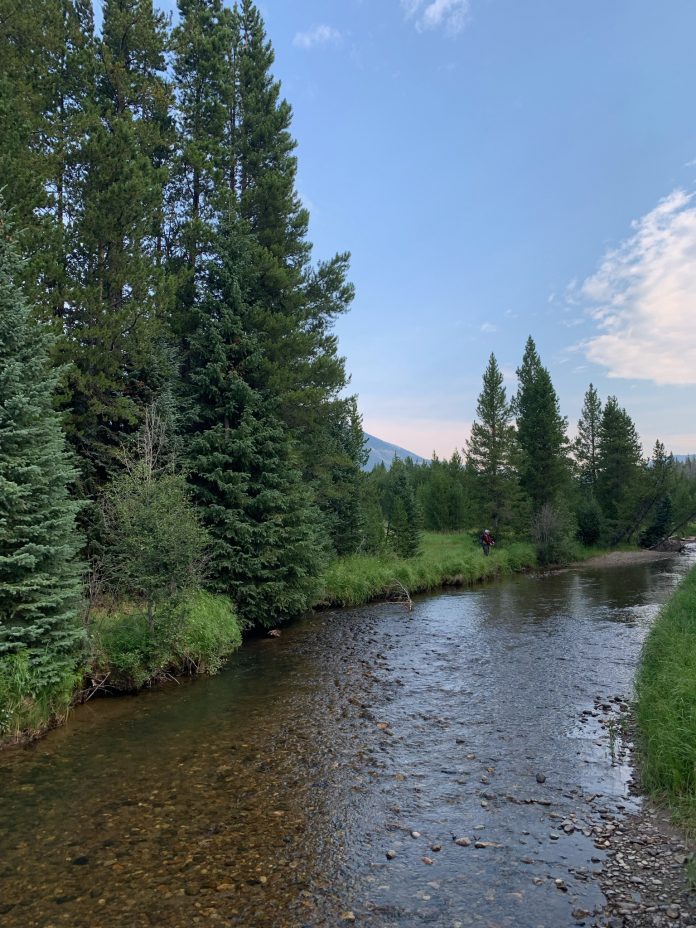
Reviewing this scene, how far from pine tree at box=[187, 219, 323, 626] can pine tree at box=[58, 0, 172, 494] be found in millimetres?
2102

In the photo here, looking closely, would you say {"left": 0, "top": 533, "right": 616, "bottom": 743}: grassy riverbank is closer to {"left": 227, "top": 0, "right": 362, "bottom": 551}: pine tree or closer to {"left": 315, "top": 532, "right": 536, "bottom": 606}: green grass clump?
{"left": 315, "top": 532, "right": 536, "bottom": 606}: green grass clump

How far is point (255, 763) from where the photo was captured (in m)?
9.27

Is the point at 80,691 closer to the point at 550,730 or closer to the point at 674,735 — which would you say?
the point at 550,730

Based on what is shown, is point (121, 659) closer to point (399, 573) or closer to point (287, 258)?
point (399, 573)

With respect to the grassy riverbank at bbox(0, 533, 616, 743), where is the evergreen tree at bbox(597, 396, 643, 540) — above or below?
above

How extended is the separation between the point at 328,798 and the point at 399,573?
809 inches

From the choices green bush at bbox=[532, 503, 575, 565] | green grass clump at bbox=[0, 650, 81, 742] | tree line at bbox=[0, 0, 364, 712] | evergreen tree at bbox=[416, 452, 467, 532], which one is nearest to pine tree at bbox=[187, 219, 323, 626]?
tree line at bbox=[0, 0, 364, 712]

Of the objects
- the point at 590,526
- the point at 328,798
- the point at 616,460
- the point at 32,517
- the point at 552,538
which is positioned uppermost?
the point at 616,460

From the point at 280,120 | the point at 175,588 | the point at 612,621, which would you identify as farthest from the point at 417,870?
the point at 280,120

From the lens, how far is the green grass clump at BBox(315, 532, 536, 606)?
25453 mm

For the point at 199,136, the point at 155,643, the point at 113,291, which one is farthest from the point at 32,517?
the point at 199,136

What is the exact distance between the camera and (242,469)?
20359 millimetres

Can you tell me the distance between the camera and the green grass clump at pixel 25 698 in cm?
1017

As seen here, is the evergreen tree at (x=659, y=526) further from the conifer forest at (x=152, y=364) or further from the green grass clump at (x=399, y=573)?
the conifer forest at (x=152, y=364)
